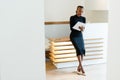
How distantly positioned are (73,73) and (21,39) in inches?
89.9

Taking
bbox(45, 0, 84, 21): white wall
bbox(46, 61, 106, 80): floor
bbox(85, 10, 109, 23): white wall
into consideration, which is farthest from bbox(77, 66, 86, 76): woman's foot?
bbox(45, 0, 84, 21): white wall

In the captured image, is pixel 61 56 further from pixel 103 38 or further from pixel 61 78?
pixel 103 38

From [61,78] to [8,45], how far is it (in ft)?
6.45

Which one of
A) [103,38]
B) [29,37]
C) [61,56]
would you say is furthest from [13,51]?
[103,38]

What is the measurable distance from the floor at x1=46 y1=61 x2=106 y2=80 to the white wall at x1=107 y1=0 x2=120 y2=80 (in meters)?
3.21

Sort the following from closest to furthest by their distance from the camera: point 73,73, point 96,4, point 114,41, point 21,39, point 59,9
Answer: point 114,41, point 21,39, point 73,73, point 96,4, point 59,9

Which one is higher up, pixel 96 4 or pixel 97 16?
pixel 96 4

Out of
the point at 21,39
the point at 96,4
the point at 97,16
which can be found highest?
the point at 96,4

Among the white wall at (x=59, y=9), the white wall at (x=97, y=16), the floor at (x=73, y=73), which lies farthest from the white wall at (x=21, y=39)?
the white wall at (x=97, y=16)

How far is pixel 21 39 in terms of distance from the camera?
8.50 ft

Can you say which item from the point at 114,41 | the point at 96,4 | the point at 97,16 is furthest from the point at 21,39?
the point at 97,16

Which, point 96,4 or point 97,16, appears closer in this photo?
point 96,4

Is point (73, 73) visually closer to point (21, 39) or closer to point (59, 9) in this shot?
point (21, 39)

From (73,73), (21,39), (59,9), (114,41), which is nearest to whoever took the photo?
(114,41)
